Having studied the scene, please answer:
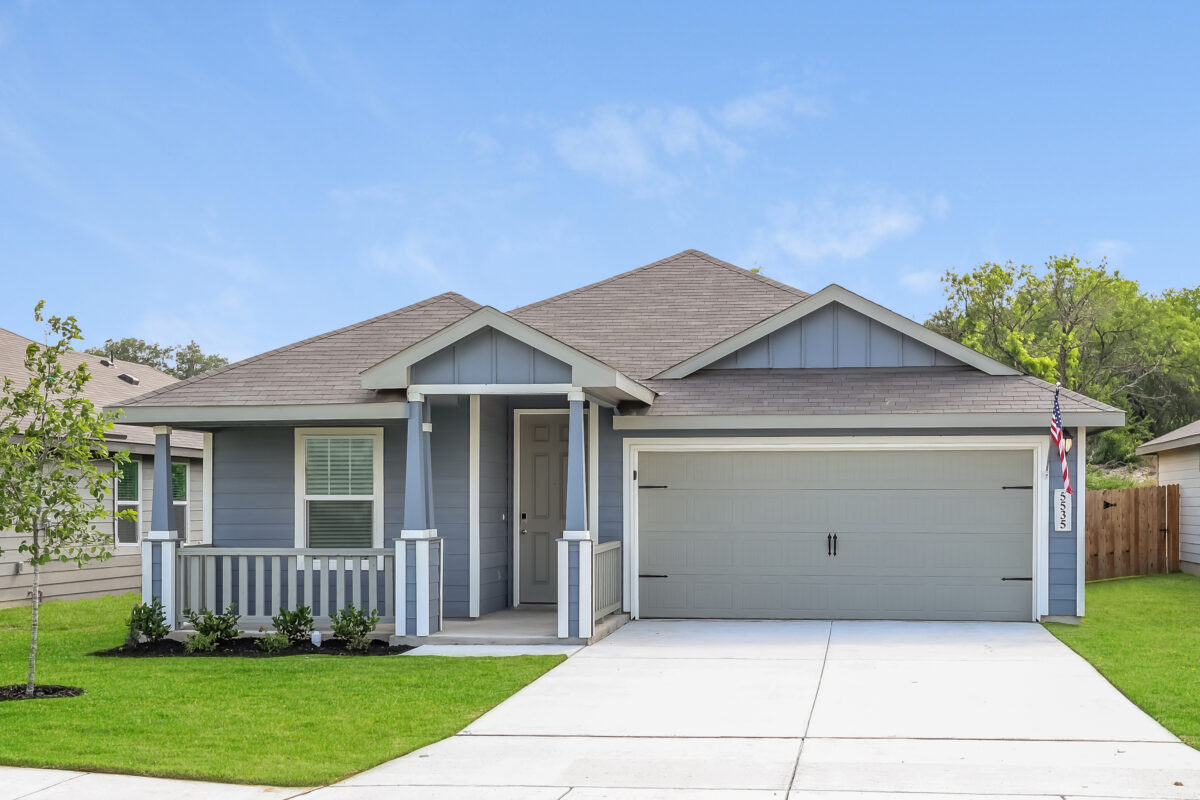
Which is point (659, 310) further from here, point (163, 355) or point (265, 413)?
point (163, 355)

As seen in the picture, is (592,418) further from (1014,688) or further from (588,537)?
(1014,688)

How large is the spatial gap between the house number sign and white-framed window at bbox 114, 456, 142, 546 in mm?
13179

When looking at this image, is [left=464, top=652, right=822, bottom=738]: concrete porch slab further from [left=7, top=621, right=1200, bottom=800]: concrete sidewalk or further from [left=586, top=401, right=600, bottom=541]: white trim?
[left=586, top=401, right=600, bottom=541]: white trim

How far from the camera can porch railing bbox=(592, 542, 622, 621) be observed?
12.4 meters

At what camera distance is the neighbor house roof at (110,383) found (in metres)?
18.2

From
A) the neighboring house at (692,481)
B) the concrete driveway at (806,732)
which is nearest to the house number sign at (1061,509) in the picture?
the neighboring house at (692,481)

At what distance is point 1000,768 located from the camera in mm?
7121

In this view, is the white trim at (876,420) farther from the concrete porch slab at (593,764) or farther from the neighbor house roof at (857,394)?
the concrete porch slab at (593,764)

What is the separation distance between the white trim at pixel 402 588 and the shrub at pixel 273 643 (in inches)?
43.3

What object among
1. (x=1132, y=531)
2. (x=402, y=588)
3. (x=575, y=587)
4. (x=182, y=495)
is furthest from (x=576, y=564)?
(x=1132, y=531)

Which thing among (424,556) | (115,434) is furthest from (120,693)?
(115,434)

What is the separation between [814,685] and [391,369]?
17.1 feet

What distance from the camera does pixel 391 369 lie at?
12242 mm

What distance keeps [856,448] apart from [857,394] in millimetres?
601
